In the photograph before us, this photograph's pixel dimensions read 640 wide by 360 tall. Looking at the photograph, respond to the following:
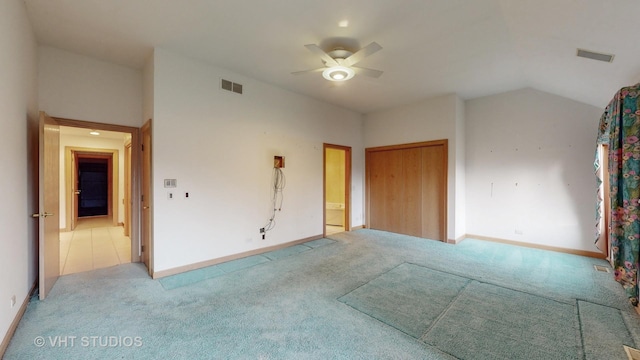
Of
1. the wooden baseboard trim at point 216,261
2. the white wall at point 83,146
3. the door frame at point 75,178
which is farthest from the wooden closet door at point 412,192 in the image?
the door frame at point 75,178

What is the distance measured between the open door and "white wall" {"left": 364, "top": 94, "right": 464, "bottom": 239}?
19.1 ft

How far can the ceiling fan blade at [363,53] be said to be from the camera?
2641 mm

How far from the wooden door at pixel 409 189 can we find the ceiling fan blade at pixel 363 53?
3.07 m

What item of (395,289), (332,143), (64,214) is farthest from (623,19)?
(64,214)

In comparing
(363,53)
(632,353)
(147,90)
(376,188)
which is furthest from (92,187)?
(632,353)

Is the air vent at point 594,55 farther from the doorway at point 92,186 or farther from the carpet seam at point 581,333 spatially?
the doorway at point 92,186

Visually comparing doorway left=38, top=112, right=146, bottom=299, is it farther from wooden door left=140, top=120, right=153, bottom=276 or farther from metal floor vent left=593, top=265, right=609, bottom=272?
metal floor vent left=593, top=265, right=609, bottom=272

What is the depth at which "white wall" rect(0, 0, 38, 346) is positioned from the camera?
6.57 feet

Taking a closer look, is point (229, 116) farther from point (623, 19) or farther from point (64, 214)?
point (64, 214)

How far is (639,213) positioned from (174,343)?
4.08 meters

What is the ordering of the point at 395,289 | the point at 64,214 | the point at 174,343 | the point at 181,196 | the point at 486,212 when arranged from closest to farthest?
the point at 174,343, the point at 395,289, the point at 181,196, the point at 486,212, the point at 64,214

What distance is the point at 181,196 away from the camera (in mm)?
3588

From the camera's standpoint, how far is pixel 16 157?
237cm

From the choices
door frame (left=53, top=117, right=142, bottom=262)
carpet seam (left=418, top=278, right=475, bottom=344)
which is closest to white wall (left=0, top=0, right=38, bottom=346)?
door frame (left=53, top=117, right=142, bottom=262)
